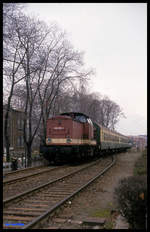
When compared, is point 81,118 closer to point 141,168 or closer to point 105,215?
point 141,168

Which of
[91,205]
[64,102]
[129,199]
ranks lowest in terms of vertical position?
[91,205]

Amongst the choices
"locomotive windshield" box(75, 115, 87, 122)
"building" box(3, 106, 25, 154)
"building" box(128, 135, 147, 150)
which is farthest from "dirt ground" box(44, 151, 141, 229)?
"building" box(128, 135, 147, 150)

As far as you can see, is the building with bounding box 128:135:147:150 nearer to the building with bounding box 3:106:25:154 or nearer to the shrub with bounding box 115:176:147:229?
the building with bounding box 3:106:25:154

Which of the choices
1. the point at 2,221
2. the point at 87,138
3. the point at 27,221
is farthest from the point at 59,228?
the point at 87,138

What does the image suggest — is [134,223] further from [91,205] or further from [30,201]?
[30,201]

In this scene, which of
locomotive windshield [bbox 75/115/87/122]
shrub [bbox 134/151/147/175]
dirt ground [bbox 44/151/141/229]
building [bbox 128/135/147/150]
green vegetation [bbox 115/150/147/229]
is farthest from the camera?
building [bbox 128/135/147/150]

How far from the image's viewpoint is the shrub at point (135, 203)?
5.12 meters

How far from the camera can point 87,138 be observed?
2248cm

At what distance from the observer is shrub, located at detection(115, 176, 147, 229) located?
5.12 m

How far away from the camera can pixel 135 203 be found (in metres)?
5.17

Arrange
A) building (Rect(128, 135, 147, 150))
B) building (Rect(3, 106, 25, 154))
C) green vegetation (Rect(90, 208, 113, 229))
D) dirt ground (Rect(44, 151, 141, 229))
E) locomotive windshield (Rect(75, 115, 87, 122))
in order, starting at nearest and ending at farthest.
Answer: green vegetation (Rect(90, 208, 113, 229)) → dirt ground (Rect(44, 151, 141, 229)) → locomotive windshield (Rect(75, 115, 87, 122)) → building (Rect(3, 106, 25, 154)) → building (Rect(128, 135, 147, 150))

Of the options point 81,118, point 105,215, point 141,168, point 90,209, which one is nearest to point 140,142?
point 81,118

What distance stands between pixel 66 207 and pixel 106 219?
158 cm

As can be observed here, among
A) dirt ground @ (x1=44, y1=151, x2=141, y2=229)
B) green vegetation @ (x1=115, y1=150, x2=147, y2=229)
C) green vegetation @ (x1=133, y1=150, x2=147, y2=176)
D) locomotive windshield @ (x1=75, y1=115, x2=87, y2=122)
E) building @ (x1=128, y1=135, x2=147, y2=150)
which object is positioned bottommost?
building @ (x1=128, y1=135, x2=147, y2=150)
